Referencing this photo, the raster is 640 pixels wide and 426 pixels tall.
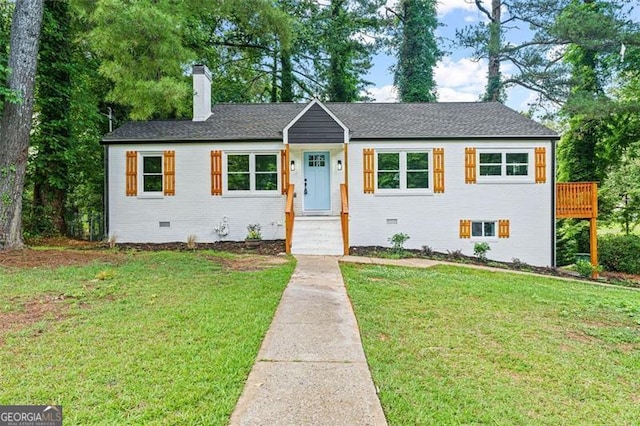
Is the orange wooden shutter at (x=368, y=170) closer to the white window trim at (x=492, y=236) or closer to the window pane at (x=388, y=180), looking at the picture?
the window pane at (x=388, y=180)

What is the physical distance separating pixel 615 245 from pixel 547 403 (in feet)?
48.8

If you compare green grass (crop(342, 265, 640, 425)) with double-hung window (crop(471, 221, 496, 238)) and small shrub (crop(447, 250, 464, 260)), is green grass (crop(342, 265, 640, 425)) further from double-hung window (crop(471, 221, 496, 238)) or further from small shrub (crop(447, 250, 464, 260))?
double-hung window (crop(471, 221, 496, 238))

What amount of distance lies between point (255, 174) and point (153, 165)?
3.42 metres

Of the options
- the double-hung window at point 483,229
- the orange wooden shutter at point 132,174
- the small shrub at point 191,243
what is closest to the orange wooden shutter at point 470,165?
the double-hung window at point 483,229

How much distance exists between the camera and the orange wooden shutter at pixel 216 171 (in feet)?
40.5

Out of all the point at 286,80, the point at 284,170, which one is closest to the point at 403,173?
the point at 284,170

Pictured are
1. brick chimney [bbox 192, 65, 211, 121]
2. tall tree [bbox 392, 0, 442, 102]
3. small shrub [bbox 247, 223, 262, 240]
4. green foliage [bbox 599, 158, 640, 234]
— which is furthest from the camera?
tall tree [bbox 392, 0, 442, 102]

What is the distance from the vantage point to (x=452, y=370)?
3.39 m

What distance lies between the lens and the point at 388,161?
12.5m

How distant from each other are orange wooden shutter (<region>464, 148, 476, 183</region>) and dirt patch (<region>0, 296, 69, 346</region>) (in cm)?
1123

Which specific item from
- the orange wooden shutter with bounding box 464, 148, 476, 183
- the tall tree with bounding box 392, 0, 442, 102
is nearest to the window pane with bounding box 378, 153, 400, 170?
the orange wooden shutter with bounding box 464, 148, 476, 183

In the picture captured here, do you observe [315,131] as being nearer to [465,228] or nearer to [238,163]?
[238,163]

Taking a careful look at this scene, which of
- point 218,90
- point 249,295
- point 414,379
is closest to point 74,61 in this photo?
point 218,90

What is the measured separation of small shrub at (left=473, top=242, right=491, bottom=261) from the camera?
38.9 feet
